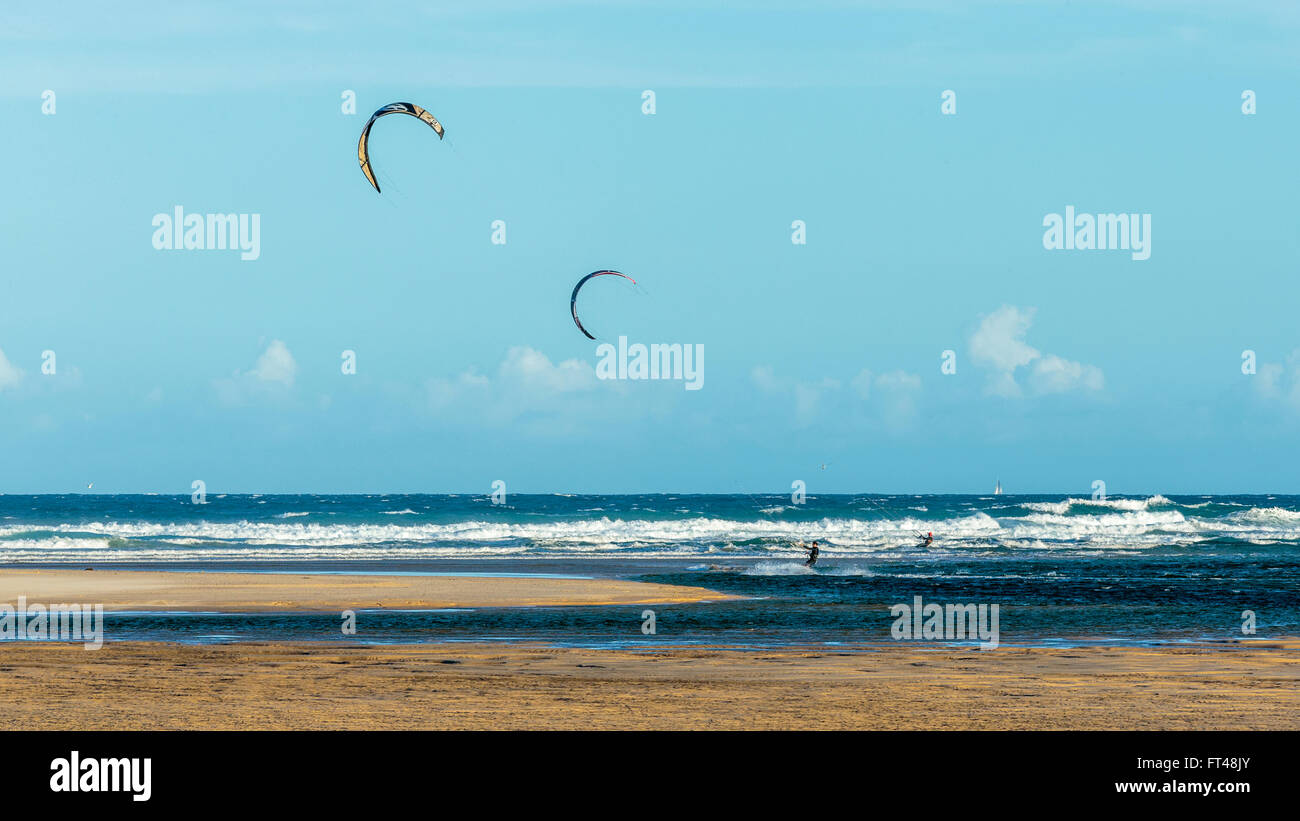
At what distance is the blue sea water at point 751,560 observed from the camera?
65.7ft

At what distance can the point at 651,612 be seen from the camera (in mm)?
22891

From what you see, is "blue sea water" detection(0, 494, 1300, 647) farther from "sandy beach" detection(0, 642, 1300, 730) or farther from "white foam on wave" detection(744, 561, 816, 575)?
"sandy beach" detection(0, 642, 1300, 730)

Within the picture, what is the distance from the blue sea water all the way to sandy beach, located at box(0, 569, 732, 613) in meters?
1.61

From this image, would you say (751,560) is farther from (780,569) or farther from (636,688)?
(636,688)

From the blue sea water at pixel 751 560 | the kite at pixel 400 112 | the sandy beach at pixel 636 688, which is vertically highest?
the kite at pixel 400 112

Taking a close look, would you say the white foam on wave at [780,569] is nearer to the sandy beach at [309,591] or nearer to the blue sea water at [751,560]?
the blue sea water at [751,560]

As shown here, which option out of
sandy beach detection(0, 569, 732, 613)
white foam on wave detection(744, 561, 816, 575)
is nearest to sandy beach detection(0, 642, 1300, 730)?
sandy beach detection(0, 569, 732, 613)

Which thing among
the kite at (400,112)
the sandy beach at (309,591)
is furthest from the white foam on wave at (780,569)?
the kite at (400,112)

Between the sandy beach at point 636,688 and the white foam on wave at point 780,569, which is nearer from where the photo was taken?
the sandy beach at point 636,688

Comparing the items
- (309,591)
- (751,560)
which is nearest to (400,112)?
(309,591)

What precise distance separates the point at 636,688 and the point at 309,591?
54.8 feet

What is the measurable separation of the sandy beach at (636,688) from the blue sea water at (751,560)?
1966mm
